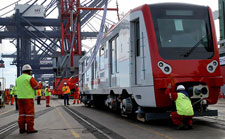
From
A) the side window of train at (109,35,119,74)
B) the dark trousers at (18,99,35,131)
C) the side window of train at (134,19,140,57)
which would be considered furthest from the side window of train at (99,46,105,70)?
the dark trousers at (18,99,35,131)

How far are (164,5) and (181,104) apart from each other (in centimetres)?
285

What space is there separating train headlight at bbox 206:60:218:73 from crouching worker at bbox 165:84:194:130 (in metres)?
1.07

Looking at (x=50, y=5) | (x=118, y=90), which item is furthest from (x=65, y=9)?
(x=118, y=90)

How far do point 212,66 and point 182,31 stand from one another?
4.14 feet

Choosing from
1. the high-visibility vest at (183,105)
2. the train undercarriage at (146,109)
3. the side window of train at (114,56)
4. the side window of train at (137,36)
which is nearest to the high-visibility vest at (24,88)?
the train undercarriage at (146,109)

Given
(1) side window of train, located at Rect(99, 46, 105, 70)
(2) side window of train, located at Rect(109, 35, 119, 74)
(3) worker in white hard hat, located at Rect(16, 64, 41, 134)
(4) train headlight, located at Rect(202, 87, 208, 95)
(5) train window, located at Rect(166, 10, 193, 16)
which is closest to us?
(3) worker in white hard hat, located at Rect(16, 64, 41, 134)

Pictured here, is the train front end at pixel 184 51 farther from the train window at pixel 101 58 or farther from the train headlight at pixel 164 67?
the train window at pixel 101 58

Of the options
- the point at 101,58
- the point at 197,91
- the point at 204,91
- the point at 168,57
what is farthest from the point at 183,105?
the point at 101,58

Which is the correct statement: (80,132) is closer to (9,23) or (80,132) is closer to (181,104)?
(181,104)

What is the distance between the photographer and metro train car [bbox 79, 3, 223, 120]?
8.86m

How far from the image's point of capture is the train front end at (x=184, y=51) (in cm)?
884

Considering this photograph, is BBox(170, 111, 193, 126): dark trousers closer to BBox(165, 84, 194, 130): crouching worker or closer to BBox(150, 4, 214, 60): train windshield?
BBox(165, 84, 194, 130): crouching worker

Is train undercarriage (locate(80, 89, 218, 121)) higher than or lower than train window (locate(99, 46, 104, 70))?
lower

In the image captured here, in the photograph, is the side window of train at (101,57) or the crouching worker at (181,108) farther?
the side window of train at (101,57)
